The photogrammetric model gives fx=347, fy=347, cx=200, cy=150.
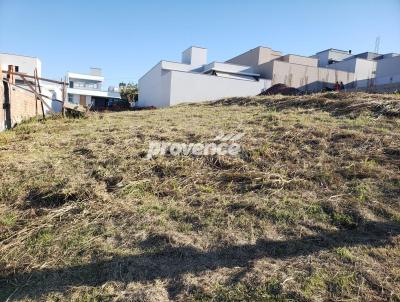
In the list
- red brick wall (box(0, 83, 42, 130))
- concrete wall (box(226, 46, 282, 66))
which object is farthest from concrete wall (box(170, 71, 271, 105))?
concrete wall (box(226, 46, 282, 66))

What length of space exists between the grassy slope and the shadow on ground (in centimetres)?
1

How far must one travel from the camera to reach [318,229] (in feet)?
9.73

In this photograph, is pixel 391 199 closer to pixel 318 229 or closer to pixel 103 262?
pixel 318 229

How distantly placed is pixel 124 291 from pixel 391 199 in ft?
8.21

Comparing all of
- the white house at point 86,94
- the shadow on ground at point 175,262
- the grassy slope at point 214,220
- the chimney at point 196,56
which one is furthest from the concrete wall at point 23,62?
the shadow on ground at point 175,262

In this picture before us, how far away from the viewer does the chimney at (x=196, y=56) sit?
31578mm

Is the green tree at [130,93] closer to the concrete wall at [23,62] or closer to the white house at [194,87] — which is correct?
the concrete wall at [23,62]

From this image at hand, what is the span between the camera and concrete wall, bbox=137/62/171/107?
2034cm

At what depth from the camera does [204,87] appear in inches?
794

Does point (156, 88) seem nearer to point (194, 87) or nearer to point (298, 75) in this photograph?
point (194, 87)

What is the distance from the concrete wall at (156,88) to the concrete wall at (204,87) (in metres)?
0.53

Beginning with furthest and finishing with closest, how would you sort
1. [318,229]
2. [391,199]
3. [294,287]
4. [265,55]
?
[265,55] → [391,199] → [318,229] → [294,287]

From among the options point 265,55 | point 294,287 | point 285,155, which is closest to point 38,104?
point 285,155

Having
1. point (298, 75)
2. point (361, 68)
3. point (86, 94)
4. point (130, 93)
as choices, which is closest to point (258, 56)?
point (298, 75)
